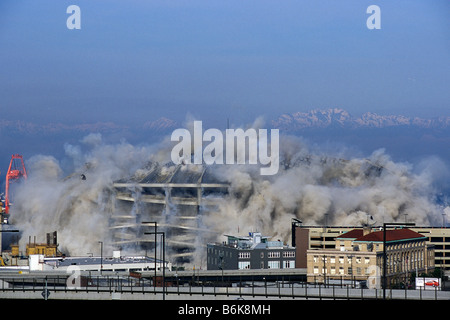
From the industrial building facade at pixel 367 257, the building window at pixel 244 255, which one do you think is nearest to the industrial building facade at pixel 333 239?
the building window at pixel 244 255

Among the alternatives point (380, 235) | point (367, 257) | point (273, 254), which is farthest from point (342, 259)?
point (273, 254)

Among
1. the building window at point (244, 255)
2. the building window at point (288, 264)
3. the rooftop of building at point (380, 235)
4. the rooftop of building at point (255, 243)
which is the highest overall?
the rooftop of building at point (380, 235)

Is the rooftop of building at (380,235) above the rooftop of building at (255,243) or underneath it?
above

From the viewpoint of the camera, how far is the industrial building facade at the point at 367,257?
352 feet

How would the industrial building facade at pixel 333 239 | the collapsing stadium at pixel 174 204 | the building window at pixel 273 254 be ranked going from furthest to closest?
the collapsing stadium at pixel 174 204 < the industrial building facade at pixel 333 239 < the building window at pixel 273 254

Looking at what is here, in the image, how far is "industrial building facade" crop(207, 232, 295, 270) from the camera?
406 feet

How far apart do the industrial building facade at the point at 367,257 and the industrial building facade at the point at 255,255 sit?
11535 millimetres

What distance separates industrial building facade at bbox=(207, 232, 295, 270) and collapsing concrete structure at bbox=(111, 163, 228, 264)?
17754mm

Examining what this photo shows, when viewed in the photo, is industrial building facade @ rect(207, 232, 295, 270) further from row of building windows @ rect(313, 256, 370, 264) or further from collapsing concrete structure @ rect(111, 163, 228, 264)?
collapsing concrete structure @ rect(111, 163, 228, 264)

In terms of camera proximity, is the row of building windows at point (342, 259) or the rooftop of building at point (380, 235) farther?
the rooftop of building at point (380, 235)

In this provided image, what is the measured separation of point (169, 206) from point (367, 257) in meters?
50.6

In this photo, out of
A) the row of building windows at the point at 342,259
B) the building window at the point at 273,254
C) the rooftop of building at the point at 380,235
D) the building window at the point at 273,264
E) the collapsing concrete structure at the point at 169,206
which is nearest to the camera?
the row of building windows at the point at 342,259

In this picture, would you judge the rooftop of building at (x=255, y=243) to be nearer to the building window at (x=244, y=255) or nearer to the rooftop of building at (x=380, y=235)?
the building window at (x=244, y=255)
